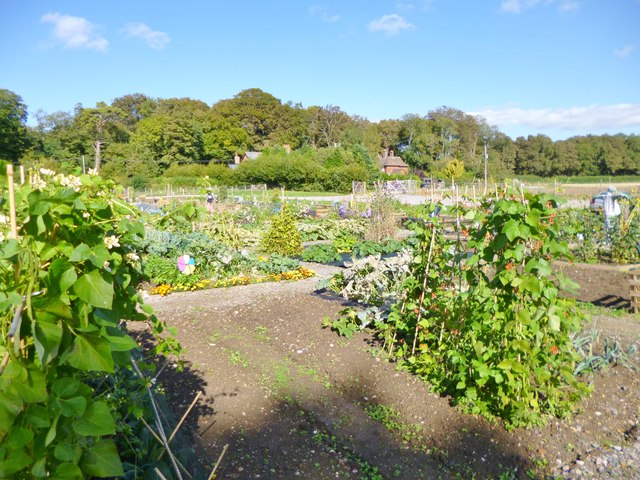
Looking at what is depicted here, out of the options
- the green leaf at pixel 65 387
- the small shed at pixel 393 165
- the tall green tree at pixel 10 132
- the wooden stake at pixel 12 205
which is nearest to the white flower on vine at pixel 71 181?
the wooden stake at pixel 12 205

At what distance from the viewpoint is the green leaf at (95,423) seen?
1.01 m

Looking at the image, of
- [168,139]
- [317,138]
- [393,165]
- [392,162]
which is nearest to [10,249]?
[168,139]

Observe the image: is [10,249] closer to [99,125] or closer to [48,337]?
[48,337]

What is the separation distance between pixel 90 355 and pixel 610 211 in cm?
1205

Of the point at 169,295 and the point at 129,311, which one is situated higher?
the point at 129,311

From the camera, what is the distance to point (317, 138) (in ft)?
229

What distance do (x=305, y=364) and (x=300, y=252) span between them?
6.48 meters

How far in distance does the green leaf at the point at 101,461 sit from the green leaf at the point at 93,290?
36cm

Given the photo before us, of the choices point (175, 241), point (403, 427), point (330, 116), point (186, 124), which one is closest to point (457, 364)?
point (403, 427)

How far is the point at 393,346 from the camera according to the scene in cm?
427

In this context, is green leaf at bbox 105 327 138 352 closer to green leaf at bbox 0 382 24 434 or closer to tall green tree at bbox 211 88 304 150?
green leaf at bbox 0 382 24 434

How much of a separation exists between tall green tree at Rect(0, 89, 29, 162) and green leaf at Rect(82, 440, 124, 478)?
41956 mm

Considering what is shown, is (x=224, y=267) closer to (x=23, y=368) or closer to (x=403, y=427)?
(x=403, y=427)

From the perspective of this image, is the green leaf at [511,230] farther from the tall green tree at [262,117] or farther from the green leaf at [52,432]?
the tall green tree at [262,117]
